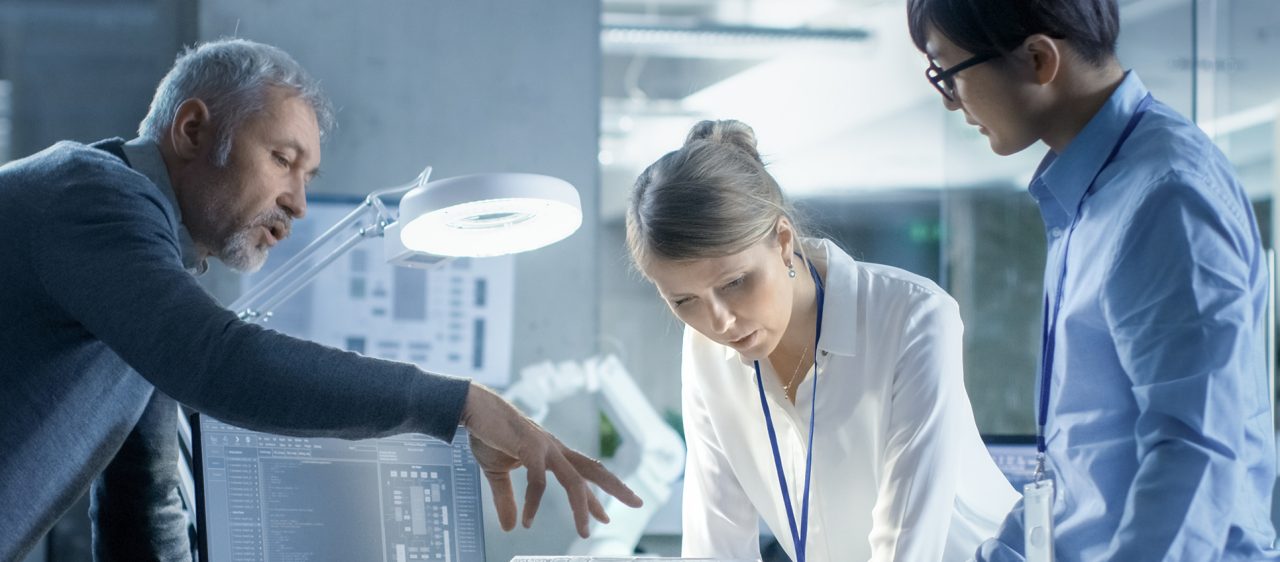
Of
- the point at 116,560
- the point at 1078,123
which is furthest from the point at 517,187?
the point at 116,560

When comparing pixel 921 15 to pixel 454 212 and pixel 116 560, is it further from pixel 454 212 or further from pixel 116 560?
pixel 116 560

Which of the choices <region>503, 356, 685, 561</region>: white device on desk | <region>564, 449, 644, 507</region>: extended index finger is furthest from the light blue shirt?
<region>503, 356, 685, 561</region>: white device on desk

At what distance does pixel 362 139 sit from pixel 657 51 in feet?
9.10

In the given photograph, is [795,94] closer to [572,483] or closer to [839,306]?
[839,306]

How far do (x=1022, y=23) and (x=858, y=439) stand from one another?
70 centimetres

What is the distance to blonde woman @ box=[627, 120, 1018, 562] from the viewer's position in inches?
59.0

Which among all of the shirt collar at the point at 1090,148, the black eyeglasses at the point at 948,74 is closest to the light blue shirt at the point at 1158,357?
the shirt collar at the point at 1090,148

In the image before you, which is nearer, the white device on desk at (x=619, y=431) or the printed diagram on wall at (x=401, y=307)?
the printed diagram on wall at (x=401, y=307)

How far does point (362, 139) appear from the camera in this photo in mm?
2738

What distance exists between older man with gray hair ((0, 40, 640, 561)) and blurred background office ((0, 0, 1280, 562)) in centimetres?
71

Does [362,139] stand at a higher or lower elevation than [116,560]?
higher

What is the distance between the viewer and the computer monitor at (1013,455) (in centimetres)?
206

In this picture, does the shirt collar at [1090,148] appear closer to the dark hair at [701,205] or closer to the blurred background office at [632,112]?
the dark hair at [701,205]

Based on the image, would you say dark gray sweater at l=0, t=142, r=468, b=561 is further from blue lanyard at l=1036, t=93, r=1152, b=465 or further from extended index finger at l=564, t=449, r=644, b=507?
blue lanyard at l=1036, t=93, r=1152, b=465
